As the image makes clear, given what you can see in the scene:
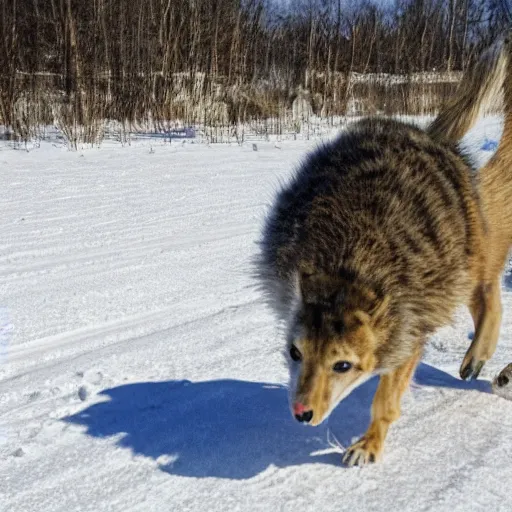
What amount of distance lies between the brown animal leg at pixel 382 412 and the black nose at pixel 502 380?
1.82ft

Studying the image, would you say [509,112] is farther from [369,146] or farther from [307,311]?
[307,311]

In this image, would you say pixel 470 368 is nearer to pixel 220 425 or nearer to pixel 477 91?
pixel 220 425

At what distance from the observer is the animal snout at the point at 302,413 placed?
193 cm

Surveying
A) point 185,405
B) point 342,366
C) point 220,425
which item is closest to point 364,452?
point 342,366

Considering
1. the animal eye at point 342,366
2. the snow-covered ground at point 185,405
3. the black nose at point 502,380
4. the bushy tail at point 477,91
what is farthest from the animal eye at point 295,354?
the bushy tail at point 477,91

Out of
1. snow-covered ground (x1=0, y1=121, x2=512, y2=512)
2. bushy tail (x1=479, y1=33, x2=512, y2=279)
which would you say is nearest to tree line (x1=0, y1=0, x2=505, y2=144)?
Answer: snow-covered ground (x1=0, y1=121, x2=512, y2=512)

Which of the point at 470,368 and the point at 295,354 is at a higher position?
the point at 295,354

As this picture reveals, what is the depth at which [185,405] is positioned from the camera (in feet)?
8.75

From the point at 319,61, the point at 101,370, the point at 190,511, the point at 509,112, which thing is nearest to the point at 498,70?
the point at 509,112

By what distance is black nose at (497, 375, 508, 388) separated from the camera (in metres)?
2.74

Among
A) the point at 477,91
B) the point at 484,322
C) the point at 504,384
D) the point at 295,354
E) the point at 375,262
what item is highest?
the point at 477,91

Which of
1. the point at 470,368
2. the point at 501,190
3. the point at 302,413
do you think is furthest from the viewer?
the point at 501,190

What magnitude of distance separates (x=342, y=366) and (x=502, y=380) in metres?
1.09

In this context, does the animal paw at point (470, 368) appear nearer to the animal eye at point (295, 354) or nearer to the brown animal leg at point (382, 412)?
the brown animal leg at point (382, 412)
